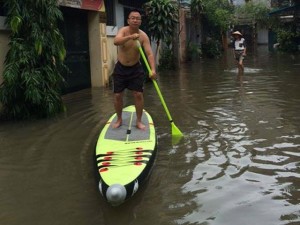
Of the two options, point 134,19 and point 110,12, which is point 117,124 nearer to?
point 134,19

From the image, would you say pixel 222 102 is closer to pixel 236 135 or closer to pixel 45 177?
pixel 236 135

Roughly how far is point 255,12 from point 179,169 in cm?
3789

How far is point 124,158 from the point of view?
195 inches

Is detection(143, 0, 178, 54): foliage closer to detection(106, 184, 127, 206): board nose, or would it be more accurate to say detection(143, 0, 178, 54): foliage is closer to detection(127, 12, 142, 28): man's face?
detection(127, 12, 142, 28): man's face

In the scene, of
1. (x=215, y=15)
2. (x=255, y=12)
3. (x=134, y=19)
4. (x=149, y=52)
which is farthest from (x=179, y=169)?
(x=255, y=12)

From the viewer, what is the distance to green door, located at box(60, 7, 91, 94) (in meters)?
12.1

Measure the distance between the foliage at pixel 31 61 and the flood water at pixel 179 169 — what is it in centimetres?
37

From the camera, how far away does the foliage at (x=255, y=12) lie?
4075 cm

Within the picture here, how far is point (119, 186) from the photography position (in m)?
4.11

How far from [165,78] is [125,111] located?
844 cm

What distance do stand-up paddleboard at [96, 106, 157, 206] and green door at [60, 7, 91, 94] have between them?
5829 millimetres

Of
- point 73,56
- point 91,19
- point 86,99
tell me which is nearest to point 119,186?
point 86,99

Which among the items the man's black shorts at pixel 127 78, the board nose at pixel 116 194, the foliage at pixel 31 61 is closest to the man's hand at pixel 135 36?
the man's black shorts at pixel 127 78

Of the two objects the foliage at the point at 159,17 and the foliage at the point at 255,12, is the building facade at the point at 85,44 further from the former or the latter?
the foliage at the point at 255,12
